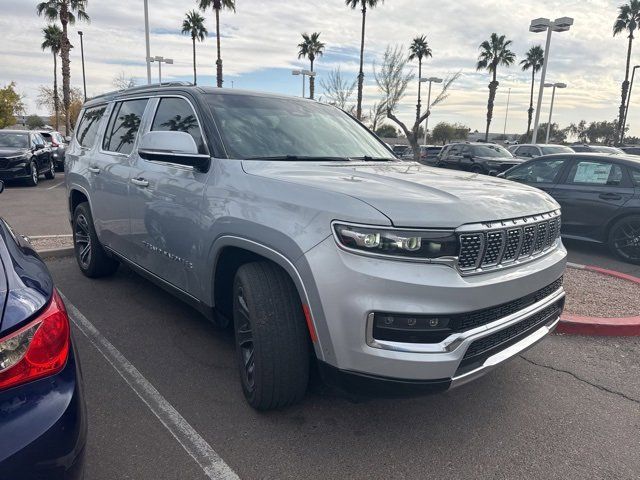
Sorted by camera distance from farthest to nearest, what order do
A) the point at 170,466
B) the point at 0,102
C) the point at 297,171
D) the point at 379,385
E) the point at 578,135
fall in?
the point at 578,135 → the point at 0,102 → the point at 297,171 → the point at 170,466 → the point at 379,385

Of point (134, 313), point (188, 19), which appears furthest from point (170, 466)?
point (188, 19)

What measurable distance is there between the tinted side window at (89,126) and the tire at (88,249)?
2.27ft

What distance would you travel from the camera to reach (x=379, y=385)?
224cm

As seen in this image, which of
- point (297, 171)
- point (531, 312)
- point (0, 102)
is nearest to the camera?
point (531, 312)

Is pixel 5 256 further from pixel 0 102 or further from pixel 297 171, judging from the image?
pixel 0 102

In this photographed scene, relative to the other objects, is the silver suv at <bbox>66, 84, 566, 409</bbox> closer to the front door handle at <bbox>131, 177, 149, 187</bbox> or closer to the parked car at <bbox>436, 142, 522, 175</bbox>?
the front door handle at <bbox>131, 177, 149, 187</bbox>

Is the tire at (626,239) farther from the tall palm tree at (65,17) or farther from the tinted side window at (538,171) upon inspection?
the tall palm tree at (65,17)

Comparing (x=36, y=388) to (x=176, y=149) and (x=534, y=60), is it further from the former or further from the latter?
(x=534, y=60)

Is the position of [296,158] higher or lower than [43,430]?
higher

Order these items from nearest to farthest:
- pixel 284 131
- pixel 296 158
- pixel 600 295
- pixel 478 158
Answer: pixel 296 158 < pixel 284 131 < pixel 600 295 < pixel 478 158

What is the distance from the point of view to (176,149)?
3041mm

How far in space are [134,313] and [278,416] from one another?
2.16 m

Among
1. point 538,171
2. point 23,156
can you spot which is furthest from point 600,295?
point 23,156

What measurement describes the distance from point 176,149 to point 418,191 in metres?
1.56
